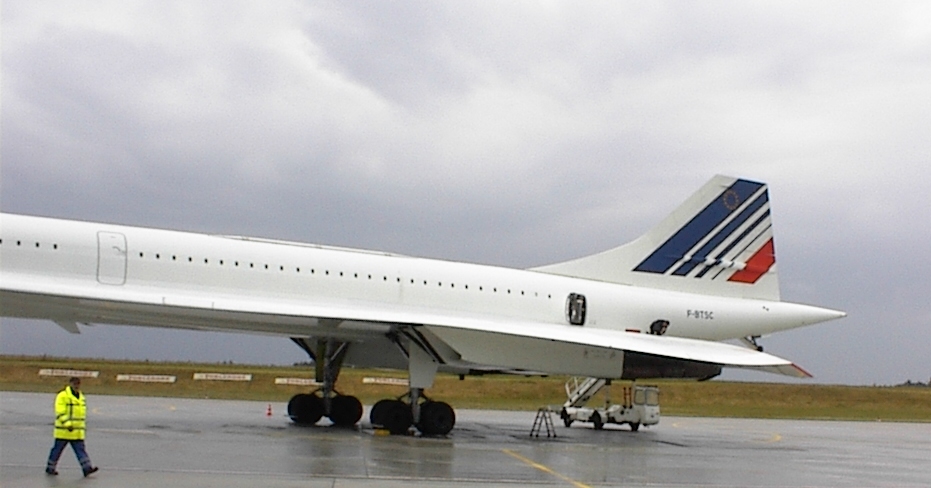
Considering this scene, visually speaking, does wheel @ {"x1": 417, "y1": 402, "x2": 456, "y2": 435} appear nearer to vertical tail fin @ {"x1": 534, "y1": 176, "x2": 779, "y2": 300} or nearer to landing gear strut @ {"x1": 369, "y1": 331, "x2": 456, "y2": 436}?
landing gear strut @ {"x1": 369, "y1": 331, "x2": 456, "y2": 436}

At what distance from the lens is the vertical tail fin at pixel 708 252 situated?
2014 cm

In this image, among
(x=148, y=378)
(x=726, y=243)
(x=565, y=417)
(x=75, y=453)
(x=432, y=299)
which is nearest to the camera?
(x=75, y=453)

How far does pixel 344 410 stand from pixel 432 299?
291 centimetres

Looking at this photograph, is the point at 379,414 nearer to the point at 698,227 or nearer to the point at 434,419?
the point at 434,419

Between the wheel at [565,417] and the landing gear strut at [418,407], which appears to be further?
the wheel at [565,417]

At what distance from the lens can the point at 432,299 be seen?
17328 millimetres

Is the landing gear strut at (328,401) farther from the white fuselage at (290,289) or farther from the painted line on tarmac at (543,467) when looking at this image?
the painted line on tarmac at (543,467)

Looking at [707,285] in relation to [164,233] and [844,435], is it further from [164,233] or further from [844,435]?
[164,233]

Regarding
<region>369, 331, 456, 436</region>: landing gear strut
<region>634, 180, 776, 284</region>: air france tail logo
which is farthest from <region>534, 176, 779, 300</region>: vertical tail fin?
<region>369, 331, 456, 436</region>: landing gear strut

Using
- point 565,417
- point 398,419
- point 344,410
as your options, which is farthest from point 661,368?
point 344,410

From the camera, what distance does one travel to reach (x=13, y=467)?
9469mm

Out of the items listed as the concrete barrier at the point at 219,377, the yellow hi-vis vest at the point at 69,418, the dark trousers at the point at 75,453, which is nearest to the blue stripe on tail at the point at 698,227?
the yellow hi-vis vest at the point at 69,418

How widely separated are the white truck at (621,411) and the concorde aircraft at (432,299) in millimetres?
2484

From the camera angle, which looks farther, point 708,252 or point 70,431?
point 708,252
